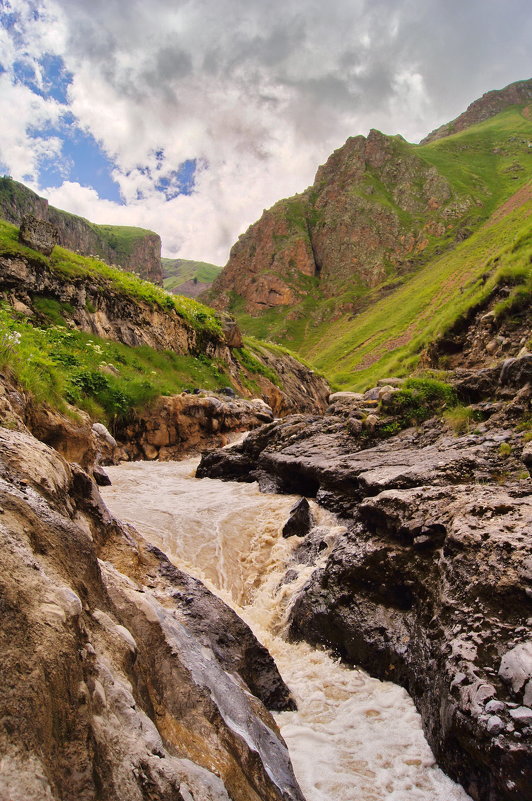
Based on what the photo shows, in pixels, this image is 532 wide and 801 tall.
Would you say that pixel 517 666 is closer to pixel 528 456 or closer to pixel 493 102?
pixel 528 456

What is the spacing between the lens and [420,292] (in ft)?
239

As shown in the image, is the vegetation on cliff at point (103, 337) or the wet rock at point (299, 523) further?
the vegetation on cliff at point (103, 337)

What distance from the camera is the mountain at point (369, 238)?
8300 cm

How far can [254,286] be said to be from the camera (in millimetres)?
117875

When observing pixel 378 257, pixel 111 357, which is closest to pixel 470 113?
pixel 378 257

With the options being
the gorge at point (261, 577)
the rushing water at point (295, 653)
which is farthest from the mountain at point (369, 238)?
the rushing water at point (295, 653)

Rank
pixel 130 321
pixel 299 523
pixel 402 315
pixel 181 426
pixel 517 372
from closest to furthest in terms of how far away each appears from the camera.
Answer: pixel 517 372
pixel 299 523
pixel 181 426
pixel 130 321
pixel 402 315

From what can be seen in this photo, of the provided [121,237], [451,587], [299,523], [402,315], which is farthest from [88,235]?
[451,587]

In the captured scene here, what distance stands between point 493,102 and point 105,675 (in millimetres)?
228454

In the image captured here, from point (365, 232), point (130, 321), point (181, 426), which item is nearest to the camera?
point (181, 426)

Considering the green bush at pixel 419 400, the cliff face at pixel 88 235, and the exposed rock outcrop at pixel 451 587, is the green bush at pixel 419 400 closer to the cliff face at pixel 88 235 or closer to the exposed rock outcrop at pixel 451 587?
the exposed rock outcrop at pixel 451 587

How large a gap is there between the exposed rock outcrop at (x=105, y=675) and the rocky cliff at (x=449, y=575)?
1353mm

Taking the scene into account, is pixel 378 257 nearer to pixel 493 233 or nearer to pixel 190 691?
pixel 493 233

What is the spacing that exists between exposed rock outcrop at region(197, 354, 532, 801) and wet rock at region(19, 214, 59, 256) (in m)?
17.9
